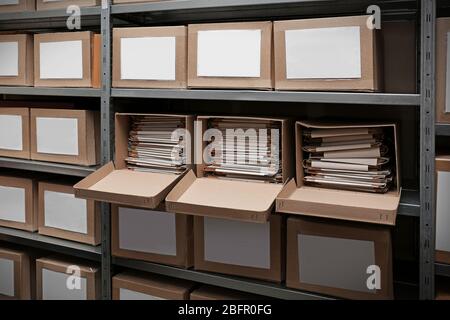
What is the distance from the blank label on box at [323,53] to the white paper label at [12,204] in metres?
1.44

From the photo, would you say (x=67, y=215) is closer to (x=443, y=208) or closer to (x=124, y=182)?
(x=124, y=182)

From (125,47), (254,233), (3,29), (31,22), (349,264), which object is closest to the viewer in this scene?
(349,264)

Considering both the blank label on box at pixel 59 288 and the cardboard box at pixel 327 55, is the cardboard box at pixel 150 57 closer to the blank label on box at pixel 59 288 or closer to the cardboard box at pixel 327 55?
the cardboard box at pixel 327 55

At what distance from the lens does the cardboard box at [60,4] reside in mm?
1886

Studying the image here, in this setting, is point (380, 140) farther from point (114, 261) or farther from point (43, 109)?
point (43, 109)

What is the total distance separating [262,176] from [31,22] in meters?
1.48

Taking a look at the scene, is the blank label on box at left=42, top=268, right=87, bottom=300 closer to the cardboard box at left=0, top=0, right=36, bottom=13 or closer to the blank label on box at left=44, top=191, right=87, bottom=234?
the blank label on box at left=44, top=191, right=87, bottom=234

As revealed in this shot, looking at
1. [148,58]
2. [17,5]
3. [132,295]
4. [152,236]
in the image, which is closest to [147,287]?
[132,295]

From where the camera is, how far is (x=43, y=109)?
6.68 ft

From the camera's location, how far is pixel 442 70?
1389 mm

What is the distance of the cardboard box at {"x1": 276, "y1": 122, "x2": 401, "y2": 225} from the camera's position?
4.53ft

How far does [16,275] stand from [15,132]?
705 mm

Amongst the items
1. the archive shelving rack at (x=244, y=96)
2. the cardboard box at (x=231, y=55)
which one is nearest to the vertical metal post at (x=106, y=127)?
the archive shelving rack at (x=244, y=96)

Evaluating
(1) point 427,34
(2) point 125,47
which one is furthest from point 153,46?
(1) point 427,34
